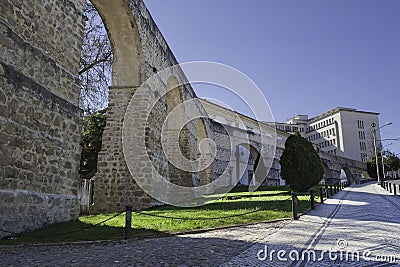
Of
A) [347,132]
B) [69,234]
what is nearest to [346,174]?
[347,132]

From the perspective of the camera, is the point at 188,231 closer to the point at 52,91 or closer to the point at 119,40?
the point at 52,91

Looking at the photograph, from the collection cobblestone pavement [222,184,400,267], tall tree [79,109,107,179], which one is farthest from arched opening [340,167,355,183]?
cobblestone pavement [222,184,400,267]

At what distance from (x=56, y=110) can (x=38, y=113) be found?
0.59m

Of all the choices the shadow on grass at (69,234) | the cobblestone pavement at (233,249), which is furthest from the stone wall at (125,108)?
the cobblestone pavement at (233,249)

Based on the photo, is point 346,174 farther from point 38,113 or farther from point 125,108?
point 38,113

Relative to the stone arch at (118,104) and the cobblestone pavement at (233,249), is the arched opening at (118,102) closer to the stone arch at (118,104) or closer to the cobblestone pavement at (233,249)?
the stone arch at (118,104)

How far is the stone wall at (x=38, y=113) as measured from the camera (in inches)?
206

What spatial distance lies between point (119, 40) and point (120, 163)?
13.8 ft

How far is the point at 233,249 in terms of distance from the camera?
4.27m

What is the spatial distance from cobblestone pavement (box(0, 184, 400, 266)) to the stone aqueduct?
1.56 metres

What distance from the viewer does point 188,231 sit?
5.72 m

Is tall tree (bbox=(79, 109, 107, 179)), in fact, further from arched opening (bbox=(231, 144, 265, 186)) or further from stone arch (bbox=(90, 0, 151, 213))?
arched opening (bbox=(231, 144, 265, 186))

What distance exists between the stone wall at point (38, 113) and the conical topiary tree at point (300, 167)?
1021 cm

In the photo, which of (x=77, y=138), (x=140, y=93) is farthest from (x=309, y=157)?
(x=77, y=138)
